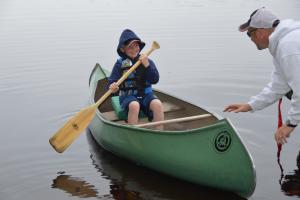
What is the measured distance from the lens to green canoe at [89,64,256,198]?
15.3 feet

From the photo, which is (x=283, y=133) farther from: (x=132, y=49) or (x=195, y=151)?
(x=132, y=49)

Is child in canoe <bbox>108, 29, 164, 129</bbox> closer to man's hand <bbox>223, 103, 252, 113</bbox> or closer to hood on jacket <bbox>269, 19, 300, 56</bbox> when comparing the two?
man's hand <bbox>223, 103, 252, 113</bbox>

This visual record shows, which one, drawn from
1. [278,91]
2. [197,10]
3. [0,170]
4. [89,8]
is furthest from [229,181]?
[89,8]

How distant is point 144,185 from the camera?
5527mm

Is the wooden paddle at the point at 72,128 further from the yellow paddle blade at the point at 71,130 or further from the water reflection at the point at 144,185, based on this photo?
the water reflection at the point at 144,185

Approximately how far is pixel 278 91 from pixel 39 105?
18.8ft

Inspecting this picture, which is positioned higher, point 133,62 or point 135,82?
point 133,62

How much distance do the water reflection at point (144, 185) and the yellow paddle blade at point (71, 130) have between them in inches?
18.5

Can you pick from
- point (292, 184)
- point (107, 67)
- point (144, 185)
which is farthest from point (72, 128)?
point (107, 67)

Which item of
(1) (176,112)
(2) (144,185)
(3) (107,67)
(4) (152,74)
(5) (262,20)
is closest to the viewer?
(5) (262,20)

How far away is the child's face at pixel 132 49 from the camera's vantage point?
21.4 feet

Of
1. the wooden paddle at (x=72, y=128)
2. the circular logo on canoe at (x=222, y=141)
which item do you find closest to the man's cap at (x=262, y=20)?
the circular logo on canoe at (x=222, y=141)

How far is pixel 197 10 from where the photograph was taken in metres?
22.2

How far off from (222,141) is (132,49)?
2360mm
